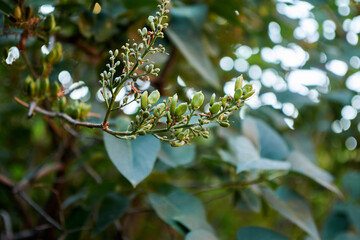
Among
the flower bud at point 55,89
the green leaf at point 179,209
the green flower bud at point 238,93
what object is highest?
the green flower bud at point 238,93

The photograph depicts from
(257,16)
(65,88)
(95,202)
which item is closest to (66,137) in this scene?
(95,202)

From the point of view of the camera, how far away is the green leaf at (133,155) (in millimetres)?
505

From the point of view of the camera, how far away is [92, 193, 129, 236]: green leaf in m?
0.67

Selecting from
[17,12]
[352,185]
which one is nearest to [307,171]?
[352,185]

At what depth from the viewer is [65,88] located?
58 cm

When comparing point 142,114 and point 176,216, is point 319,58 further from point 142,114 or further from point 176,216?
point 142,114

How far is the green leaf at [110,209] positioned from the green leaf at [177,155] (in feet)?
0.39

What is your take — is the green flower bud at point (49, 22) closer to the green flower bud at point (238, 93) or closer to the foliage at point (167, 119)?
the foliage at point (167, 119)

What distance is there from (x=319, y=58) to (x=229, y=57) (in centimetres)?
33

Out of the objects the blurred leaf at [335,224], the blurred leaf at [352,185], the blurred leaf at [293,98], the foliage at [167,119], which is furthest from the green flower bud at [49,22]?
the blurred leaf at [352,185]

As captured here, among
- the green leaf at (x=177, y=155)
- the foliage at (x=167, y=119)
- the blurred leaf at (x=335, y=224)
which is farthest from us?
the blurred leaf at (x=335, y=224)

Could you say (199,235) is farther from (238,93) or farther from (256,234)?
(238,93)

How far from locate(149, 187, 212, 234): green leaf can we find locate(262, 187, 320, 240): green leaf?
149mm

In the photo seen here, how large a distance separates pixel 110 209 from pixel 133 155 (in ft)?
0.68
